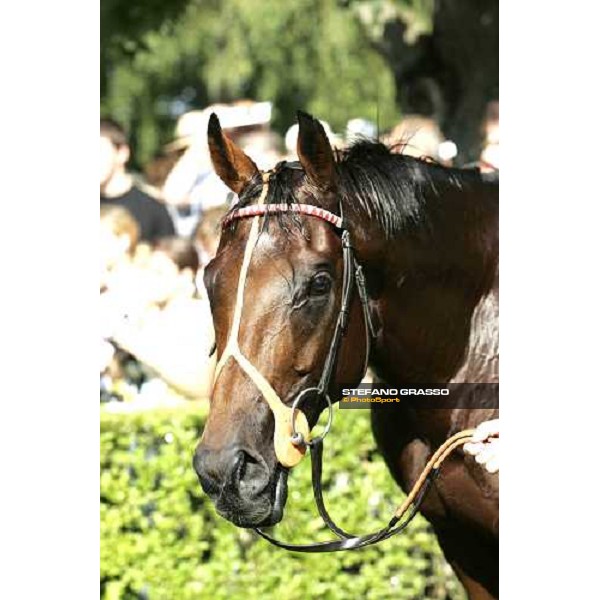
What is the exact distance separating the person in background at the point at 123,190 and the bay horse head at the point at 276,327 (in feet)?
4.81

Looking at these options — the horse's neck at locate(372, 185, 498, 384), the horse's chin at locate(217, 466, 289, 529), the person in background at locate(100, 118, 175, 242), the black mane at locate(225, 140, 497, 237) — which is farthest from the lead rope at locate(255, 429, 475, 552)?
the person in background at locate(100, 118, 175, 242)

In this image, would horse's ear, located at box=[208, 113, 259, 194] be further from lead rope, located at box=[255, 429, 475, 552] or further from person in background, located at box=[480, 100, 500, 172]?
person in background, located at box=[480, 100, 500, 172]

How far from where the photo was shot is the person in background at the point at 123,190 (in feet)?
13.8

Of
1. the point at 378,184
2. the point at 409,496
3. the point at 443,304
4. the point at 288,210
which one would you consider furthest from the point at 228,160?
the point at 409,496

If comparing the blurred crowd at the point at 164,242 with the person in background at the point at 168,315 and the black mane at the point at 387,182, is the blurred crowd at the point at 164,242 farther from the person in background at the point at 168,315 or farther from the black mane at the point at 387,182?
the black mane at the point at 387,182

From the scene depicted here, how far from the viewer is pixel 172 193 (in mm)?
4336

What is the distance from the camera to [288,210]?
2.79 meters

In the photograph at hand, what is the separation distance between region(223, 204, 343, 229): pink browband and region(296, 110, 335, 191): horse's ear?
9 centimetres

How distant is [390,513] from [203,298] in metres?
1.37

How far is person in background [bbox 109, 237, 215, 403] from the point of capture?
171 inches

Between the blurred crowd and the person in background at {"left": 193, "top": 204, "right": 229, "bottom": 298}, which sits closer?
the blurred crowd
